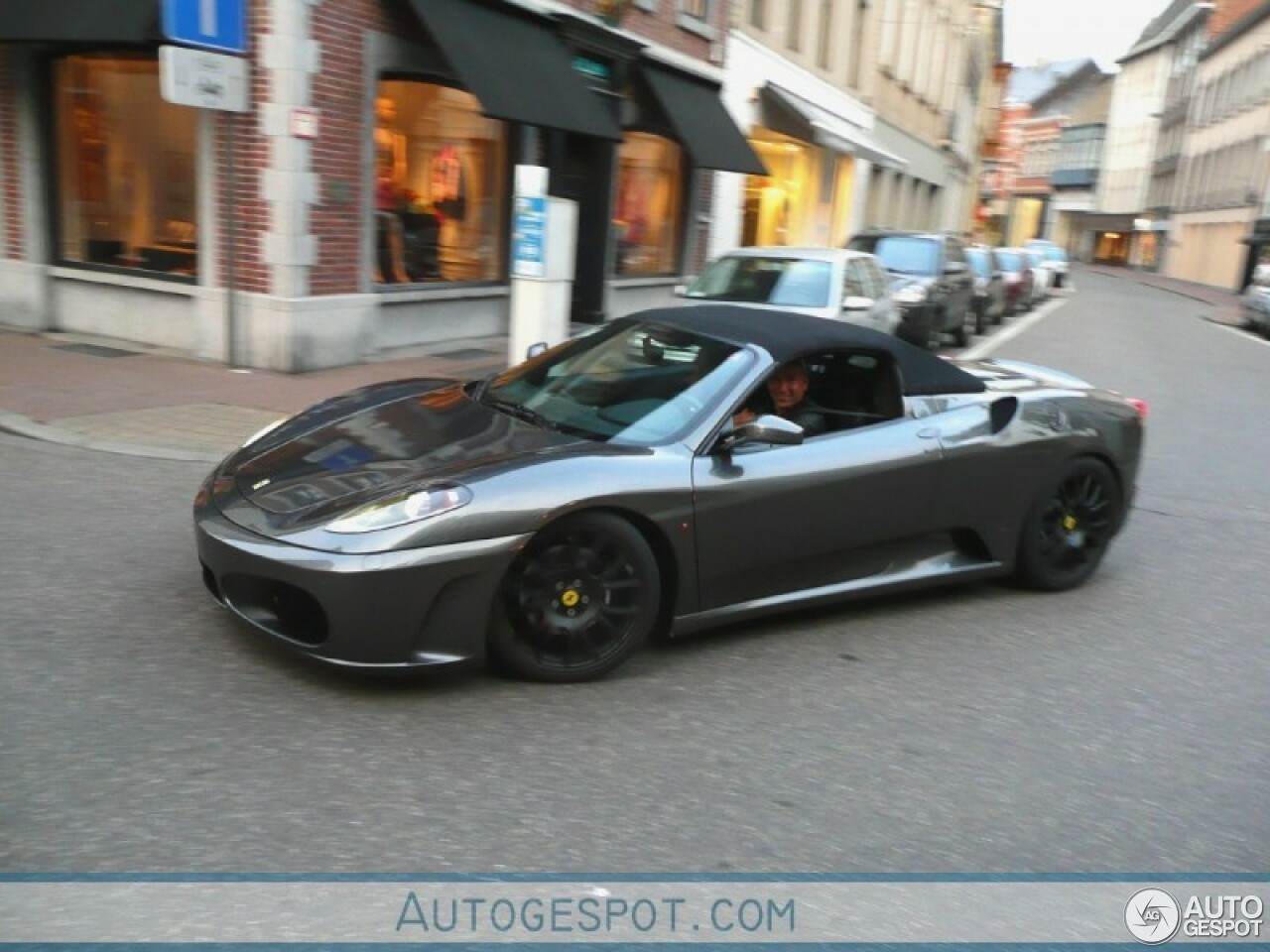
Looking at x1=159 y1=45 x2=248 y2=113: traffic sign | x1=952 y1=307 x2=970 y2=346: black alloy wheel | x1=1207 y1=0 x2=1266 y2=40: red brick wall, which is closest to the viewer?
x1=159 y1=45 x2=248 y2=113: traffic sign

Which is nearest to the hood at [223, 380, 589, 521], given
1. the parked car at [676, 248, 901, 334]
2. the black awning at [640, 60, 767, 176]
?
the parked car at [676, 248, 901, 334]

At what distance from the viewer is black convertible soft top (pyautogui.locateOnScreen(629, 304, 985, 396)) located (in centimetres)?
492

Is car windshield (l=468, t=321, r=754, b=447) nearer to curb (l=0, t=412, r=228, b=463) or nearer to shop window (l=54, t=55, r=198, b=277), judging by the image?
curb (l=0, t=412, r=228, b=463)

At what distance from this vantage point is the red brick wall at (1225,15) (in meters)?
62.6

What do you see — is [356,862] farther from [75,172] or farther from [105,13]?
[75,172]

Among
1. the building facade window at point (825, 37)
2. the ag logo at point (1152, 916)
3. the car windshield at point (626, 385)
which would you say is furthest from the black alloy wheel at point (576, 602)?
the building facade window at point (825, 37)

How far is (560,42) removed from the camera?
13781mm

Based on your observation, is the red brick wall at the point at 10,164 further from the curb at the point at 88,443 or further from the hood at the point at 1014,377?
the hood at the point at 1014,377

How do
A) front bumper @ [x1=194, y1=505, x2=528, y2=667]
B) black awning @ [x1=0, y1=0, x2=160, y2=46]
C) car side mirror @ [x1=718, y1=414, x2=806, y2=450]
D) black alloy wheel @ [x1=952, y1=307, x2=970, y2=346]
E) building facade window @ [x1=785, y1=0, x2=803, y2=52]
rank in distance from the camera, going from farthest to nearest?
1. building facade window @ [x1=785, y1=0, x2=803, y2=52]
2. black alloy wheel @ [x1=952, y1=307, x2=970, y2=346]
3. black awning @ [x1=0, y1=0, x2=160, y2=46]
4. car side mirror @ [x1=718, y1=414, x2=806, y2=450]
5. front bumper @ [x1=194, y1=505, x2=528, y2=667]

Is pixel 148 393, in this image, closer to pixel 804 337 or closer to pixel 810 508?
pixel 804 337

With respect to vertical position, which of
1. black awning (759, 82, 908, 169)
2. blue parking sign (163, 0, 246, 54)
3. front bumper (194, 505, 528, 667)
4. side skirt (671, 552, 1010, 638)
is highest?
black awning (759, 82, 908, 169)

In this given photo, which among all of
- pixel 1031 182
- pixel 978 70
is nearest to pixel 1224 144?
pixel 978 70

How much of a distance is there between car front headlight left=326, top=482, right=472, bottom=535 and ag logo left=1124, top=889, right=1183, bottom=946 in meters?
2.32

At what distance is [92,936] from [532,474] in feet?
6.52
